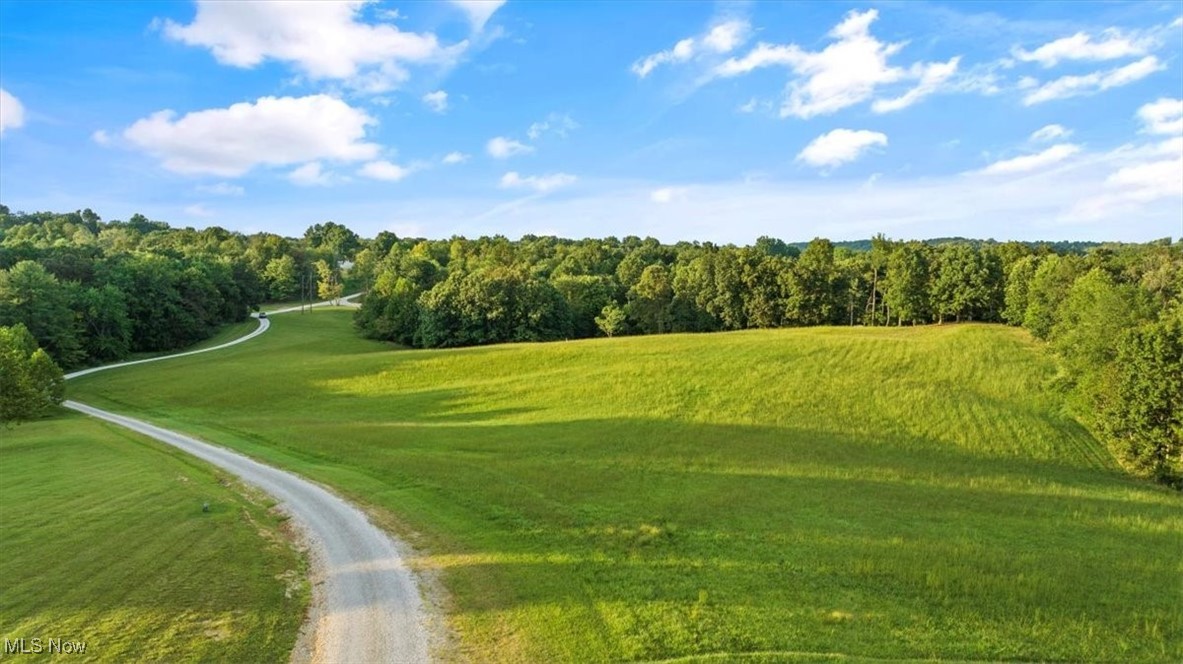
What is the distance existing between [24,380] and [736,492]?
4293 cm

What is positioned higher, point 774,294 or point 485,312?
point 774,294

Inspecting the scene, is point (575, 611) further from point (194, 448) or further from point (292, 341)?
point (292, 341)

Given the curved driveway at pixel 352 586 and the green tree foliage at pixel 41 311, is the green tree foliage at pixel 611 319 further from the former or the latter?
the curved driveway at pixel 352 586

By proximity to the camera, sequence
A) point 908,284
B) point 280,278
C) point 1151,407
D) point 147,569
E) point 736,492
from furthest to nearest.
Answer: point 280,278
point 908,284
point 1151,407
point 736,492
point 147,569

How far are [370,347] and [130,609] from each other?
69.3 metres

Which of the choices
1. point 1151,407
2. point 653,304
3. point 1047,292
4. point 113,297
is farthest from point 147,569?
point 653,304

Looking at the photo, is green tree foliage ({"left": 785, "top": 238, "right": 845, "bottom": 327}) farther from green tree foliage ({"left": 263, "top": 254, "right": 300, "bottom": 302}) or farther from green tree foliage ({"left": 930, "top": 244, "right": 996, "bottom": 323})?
green tree foliage ({"left": 263, "top": 254, "right": 300, "bottom": 302})

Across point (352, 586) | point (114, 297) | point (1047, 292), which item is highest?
point (114, 297)

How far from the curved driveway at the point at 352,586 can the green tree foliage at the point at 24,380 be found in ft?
86.5

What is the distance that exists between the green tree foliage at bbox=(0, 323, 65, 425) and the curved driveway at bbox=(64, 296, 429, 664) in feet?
86.5

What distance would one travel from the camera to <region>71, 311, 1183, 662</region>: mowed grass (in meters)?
11.9

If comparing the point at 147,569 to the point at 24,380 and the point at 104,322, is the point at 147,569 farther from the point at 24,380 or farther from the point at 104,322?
the point at 104,322

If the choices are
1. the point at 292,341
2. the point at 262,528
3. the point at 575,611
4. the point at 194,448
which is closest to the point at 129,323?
the point at 292,341

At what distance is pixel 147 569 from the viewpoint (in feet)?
45.8
